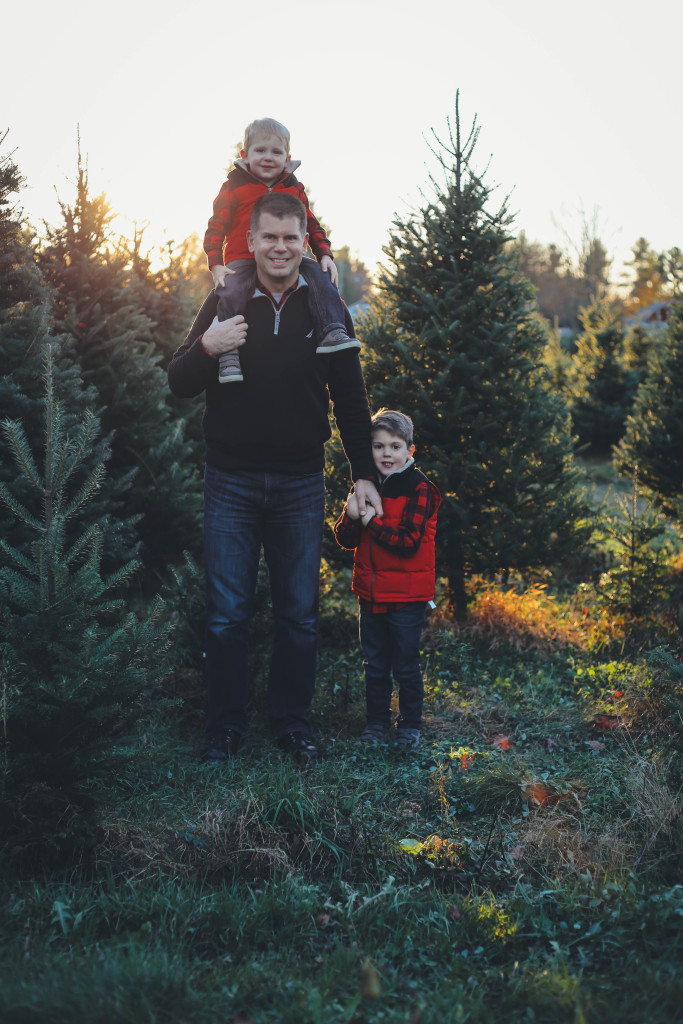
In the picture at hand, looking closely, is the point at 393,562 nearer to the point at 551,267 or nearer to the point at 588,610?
the point at 588,610

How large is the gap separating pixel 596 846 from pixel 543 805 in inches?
16.4

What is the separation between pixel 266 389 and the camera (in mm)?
3377

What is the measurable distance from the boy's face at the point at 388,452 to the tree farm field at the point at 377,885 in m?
1.45

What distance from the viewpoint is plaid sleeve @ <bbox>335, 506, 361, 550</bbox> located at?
3896 mm

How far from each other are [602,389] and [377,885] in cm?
1467

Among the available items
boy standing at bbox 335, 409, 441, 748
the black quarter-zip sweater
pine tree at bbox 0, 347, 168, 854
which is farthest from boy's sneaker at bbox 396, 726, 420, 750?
pine tree at bbox 0, 347, 168, 854

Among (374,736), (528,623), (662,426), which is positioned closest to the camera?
(374,736)

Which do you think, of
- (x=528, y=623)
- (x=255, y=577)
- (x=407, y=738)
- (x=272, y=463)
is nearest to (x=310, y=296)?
(x=272, y=463)

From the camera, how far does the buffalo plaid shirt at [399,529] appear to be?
3.84 m

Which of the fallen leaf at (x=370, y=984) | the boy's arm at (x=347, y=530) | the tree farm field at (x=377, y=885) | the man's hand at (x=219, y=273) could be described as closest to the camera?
the fallen leaf at (x=370, y=984)

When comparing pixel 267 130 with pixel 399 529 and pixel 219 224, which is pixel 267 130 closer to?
pixel 219 224

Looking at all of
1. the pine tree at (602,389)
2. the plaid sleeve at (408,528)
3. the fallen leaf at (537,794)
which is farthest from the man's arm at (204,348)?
the pine tree at (602,389)

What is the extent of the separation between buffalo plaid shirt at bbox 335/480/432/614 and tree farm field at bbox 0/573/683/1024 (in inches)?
39.8

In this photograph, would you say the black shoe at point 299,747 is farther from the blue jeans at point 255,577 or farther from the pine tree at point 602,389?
the pine tree at point 602,389
